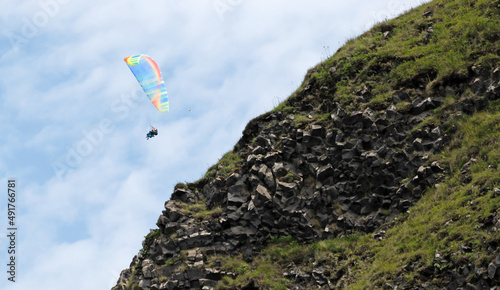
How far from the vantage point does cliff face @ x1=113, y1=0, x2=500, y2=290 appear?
2108 cm

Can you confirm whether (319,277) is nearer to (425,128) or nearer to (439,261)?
(439,261)

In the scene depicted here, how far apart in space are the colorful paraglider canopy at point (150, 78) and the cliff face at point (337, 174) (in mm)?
12882

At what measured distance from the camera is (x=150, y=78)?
39.1 metres

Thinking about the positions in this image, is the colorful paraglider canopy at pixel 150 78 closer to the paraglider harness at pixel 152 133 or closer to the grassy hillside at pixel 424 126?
the paraglider harness at pixel 152 133

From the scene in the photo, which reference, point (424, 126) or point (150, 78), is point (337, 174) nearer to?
point (424, 126)

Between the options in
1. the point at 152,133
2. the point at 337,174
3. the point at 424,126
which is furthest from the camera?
the point at 152,133

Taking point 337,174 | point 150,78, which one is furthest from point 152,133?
point 337,174

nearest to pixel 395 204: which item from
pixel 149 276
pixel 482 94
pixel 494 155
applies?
pixel 494 155

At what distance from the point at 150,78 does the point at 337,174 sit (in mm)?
20368

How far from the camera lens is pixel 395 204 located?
68.8ft

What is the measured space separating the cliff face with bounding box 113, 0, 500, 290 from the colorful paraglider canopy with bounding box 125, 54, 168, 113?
507 inches

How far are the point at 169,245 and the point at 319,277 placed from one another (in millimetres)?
6685

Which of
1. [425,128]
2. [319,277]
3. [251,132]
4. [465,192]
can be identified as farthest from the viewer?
[251,132]

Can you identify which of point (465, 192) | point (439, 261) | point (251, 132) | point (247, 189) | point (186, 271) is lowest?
point (439, 261)
